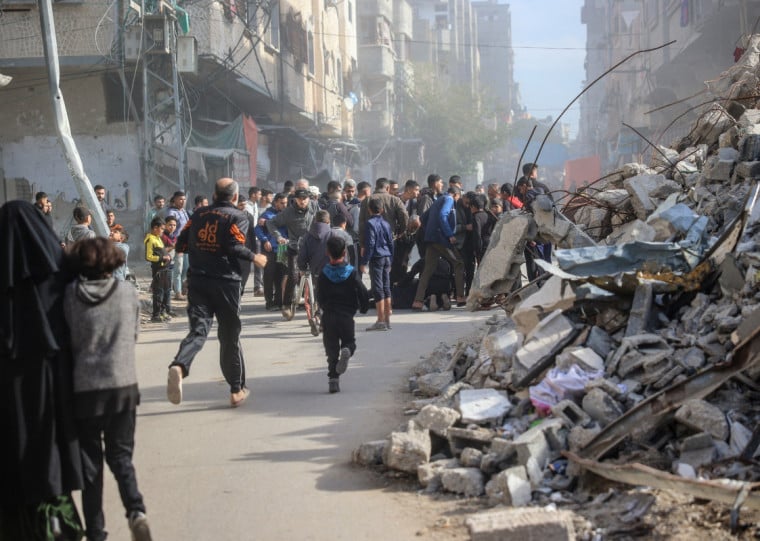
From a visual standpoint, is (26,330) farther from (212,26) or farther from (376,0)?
(376,0)

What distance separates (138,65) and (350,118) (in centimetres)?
2609

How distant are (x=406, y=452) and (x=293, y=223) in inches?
295

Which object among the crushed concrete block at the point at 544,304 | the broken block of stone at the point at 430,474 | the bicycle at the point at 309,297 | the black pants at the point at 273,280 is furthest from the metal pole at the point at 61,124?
the broken block of stone at the point at 430,474

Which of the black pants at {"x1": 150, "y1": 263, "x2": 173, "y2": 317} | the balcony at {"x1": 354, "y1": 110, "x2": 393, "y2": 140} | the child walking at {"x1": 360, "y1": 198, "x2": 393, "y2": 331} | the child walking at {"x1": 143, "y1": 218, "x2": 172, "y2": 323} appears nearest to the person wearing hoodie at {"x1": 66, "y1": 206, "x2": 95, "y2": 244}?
the child walking at {"x1": 143, "y1": 218, "x2": 172, "y2": 323}

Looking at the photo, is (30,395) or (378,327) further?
(378,327)

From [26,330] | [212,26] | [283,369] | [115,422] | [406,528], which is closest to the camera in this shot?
[26,330]

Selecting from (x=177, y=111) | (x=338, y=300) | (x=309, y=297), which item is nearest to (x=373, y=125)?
(x=177, y=111)

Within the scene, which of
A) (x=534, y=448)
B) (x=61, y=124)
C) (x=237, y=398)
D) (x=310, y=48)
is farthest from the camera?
(x=310, y=48)

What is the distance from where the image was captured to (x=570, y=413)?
5.80m

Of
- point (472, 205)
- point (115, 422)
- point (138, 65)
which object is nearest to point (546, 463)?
point (115, 422)

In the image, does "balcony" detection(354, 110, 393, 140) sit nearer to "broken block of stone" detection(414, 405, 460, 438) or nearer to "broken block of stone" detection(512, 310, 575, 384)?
"broken block of stone" detection(512, 310, 575, 384)

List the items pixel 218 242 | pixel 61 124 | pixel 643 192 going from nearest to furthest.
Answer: pixel 218 242, pixel 643 192, pixel 61 124

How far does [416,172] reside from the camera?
61062mm

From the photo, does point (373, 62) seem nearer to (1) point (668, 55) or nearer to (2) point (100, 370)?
(1) point (668, 55)
